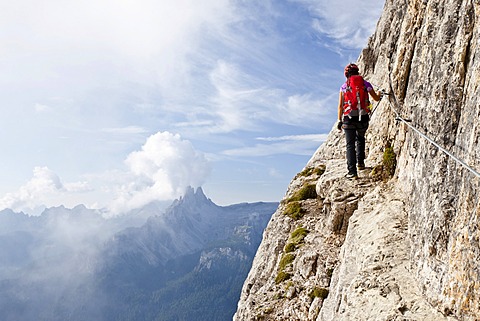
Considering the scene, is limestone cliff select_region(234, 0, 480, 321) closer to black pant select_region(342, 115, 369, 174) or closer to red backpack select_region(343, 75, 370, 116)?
black pant select_region(342, 115, 369, 174)

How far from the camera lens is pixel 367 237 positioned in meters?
12.4

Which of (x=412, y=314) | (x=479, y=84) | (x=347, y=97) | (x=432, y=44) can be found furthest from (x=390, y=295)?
(x=347, y=97)

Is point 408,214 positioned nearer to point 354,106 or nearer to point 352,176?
point 352,176

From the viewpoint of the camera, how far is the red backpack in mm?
15875

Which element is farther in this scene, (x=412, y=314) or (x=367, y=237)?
(x=367, y=237)

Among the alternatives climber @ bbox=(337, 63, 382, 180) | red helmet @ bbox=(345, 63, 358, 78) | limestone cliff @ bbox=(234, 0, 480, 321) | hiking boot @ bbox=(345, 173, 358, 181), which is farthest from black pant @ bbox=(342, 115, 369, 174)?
red helmet @ bbox=(345, 63, 358, 78)

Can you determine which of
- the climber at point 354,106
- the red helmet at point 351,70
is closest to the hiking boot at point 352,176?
the climber at point 354,106

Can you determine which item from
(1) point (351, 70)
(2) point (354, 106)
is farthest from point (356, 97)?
(1) point (351, 70)

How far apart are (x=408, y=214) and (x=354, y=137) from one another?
18.9ft

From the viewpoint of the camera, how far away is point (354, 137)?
55.0ft

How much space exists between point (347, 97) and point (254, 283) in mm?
12052

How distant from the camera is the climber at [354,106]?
1590cm

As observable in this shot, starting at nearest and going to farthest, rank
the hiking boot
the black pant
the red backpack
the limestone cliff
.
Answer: the limestone cliff → the red backpack → the black pant → the hiking boot

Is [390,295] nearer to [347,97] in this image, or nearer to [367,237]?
[367,237]
